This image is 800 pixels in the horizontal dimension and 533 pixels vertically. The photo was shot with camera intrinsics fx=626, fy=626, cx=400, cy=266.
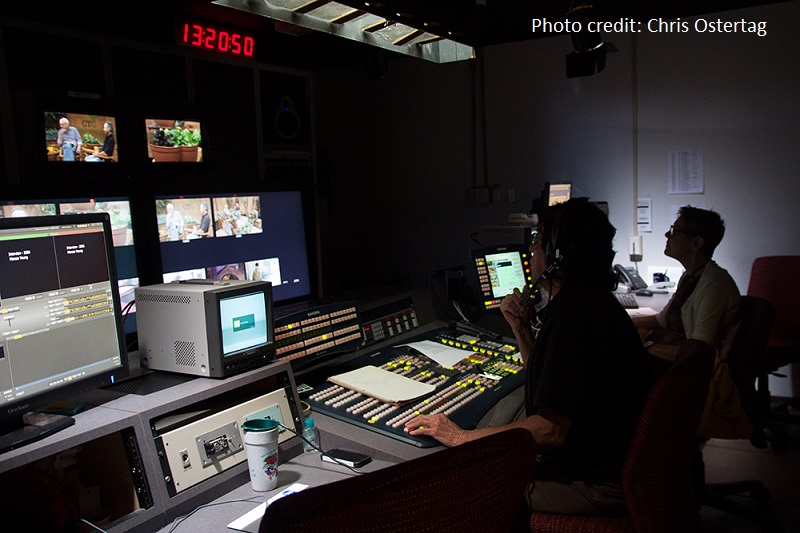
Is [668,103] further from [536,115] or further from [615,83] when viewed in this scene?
[536,115]

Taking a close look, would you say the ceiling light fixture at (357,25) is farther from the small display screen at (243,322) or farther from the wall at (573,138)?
the wall at (573,138)

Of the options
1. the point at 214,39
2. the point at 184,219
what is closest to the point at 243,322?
the point at 184,219

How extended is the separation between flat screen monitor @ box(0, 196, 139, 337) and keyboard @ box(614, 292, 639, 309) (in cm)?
274

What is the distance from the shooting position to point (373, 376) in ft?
6.56

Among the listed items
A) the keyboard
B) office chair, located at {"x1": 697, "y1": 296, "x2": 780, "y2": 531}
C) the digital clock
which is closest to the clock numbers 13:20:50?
the digital clock

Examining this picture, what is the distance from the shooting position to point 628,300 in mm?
3736

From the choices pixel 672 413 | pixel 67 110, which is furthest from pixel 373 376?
pixel 67 110

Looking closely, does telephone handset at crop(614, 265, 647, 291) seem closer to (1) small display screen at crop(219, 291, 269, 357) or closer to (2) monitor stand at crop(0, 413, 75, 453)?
(1) small display screen at crop(219, 291, 269, 357)

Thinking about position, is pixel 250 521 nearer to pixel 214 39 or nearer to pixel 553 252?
pixel 553 252

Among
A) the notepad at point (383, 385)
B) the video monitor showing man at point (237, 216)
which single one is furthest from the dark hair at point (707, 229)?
the video monitor showing man at point (237, 216)

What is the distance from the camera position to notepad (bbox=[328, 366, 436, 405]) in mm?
1839

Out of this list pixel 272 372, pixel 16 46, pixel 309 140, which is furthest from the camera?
pixel 309 140

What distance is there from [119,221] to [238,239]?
1.59 feet

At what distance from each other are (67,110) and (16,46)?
0.53 m
